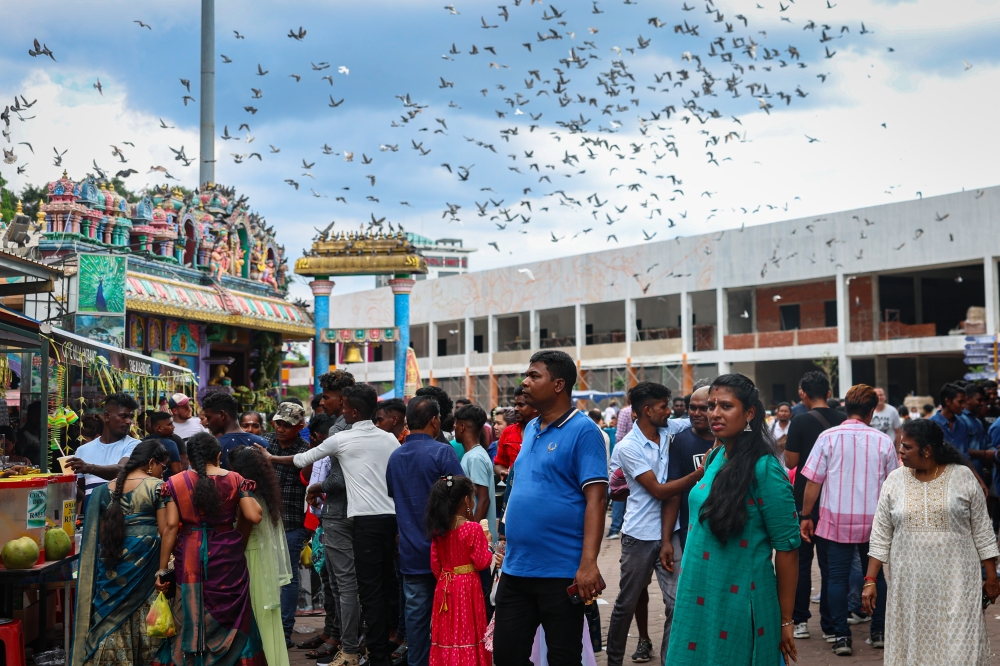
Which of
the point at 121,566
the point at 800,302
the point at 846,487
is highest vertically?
the point at 800,302

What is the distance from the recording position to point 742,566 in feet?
12.9

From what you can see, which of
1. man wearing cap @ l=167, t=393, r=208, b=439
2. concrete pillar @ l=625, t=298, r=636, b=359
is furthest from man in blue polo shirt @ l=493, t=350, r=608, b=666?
concrete pillar @ l=625, t=298, r=636, b=359

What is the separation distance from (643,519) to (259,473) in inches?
94.6

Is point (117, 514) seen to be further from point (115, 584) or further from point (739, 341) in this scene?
point (739, 341)

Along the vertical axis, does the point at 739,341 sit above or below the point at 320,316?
below

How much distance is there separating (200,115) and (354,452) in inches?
900

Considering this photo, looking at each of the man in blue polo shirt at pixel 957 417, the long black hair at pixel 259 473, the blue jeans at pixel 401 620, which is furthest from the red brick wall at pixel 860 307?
the long black hair at pixel 259 473

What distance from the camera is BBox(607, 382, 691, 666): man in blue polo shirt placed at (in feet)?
20.0

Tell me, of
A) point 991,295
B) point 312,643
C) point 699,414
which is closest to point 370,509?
point 312,643

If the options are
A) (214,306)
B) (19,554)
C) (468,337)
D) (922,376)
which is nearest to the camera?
(19,554)

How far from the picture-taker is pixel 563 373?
4582 millimetres

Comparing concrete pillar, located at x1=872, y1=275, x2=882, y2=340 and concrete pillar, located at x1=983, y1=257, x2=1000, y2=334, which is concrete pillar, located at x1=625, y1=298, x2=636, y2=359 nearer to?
concrete pillar, located at x1=872, y1=275, x2=882, y2=340

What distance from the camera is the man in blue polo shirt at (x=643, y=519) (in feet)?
20.0

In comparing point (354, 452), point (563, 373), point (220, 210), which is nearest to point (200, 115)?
point (220, 210)
